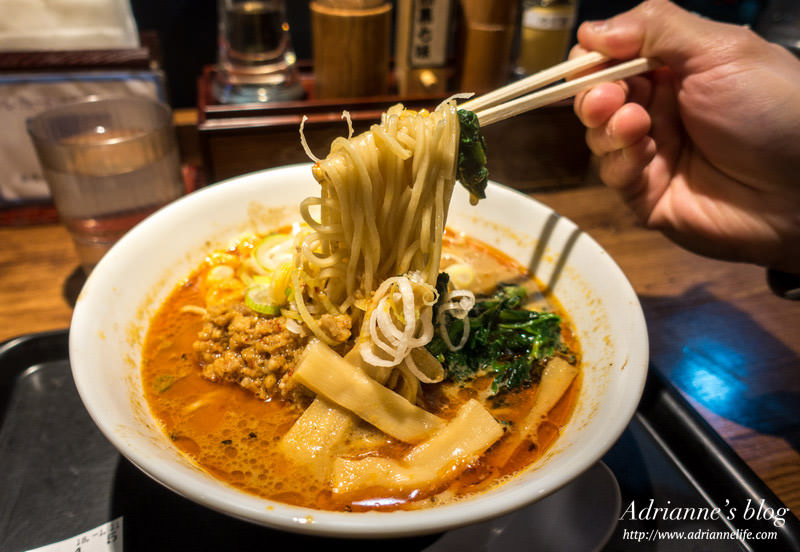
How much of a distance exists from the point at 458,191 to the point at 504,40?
1275mm

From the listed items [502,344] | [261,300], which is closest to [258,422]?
[261,300]

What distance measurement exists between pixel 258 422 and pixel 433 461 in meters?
0.60

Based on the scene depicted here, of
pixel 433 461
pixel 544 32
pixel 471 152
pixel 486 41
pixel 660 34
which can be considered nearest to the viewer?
pixel 433 461

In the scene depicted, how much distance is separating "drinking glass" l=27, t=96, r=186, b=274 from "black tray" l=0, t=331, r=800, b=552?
740 millimetres

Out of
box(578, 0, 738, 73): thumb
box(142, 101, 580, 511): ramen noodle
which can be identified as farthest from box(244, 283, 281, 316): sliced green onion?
box(578, 0, 738, 73): thumb

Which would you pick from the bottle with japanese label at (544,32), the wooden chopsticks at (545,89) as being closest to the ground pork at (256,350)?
the wooden chopsticks at (545,89)

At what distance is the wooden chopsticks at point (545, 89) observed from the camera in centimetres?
180

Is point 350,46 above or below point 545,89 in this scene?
below

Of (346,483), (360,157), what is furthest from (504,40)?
(346,483)

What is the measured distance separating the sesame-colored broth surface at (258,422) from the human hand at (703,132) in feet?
2.88

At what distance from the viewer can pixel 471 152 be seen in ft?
5.64

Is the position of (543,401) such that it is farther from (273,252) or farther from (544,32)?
(544,32)

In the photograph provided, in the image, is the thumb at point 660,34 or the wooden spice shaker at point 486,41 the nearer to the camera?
the thumb at point 660,34

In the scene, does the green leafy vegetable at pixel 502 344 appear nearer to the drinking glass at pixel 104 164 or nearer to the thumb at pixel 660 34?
the thumb at pixel 660 34
